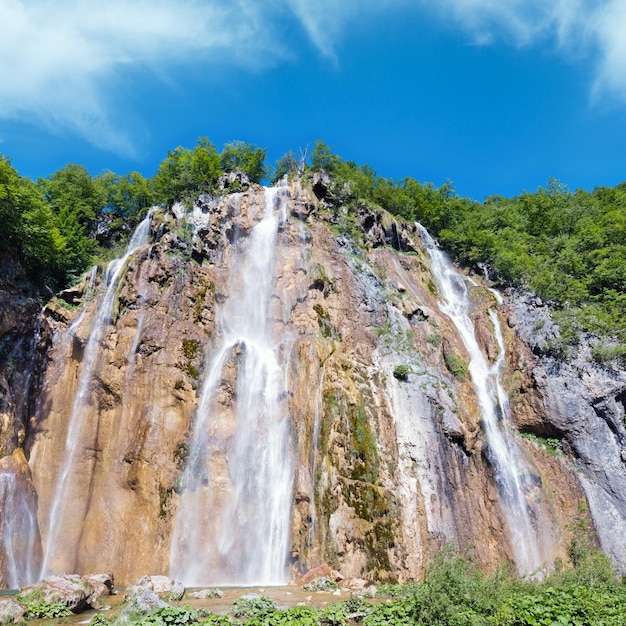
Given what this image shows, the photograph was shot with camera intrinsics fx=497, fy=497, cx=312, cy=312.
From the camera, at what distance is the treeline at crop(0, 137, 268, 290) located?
2900cm

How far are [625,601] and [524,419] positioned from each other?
14.4m

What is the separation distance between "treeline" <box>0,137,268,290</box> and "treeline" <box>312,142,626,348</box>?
31.3 ft

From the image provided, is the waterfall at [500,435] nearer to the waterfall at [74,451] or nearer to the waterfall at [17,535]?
the waterfall at [74,451]

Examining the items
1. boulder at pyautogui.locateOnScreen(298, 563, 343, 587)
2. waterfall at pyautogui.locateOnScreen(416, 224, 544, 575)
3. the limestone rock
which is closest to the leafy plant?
the limestone rock

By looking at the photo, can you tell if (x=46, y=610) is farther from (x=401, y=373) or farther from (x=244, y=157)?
(x=244, y=157)

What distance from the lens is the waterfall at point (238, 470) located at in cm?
2044

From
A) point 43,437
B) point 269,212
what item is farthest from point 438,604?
point 269,212

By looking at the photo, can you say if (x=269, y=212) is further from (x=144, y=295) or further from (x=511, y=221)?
(x=511, y=221)

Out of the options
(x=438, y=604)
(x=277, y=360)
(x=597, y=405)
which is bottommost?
(x=438, y=604)

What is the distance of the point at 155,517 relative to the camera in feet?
70.8

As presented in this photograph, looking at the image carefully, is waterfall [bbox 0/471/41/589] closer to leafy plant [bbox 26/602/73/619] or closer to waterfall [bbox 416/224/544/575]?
leafy plant [bbox 26/602/73/619]

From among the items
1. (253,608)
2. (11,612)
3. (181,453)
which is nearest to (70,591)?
(11,612)

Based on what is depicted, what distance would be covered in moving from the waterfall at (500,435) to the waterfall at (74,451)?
19175mm

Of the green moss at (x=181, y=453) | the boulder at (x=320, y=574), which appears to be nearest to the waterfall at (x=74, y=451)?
the green moss at (x=181, y=453)
